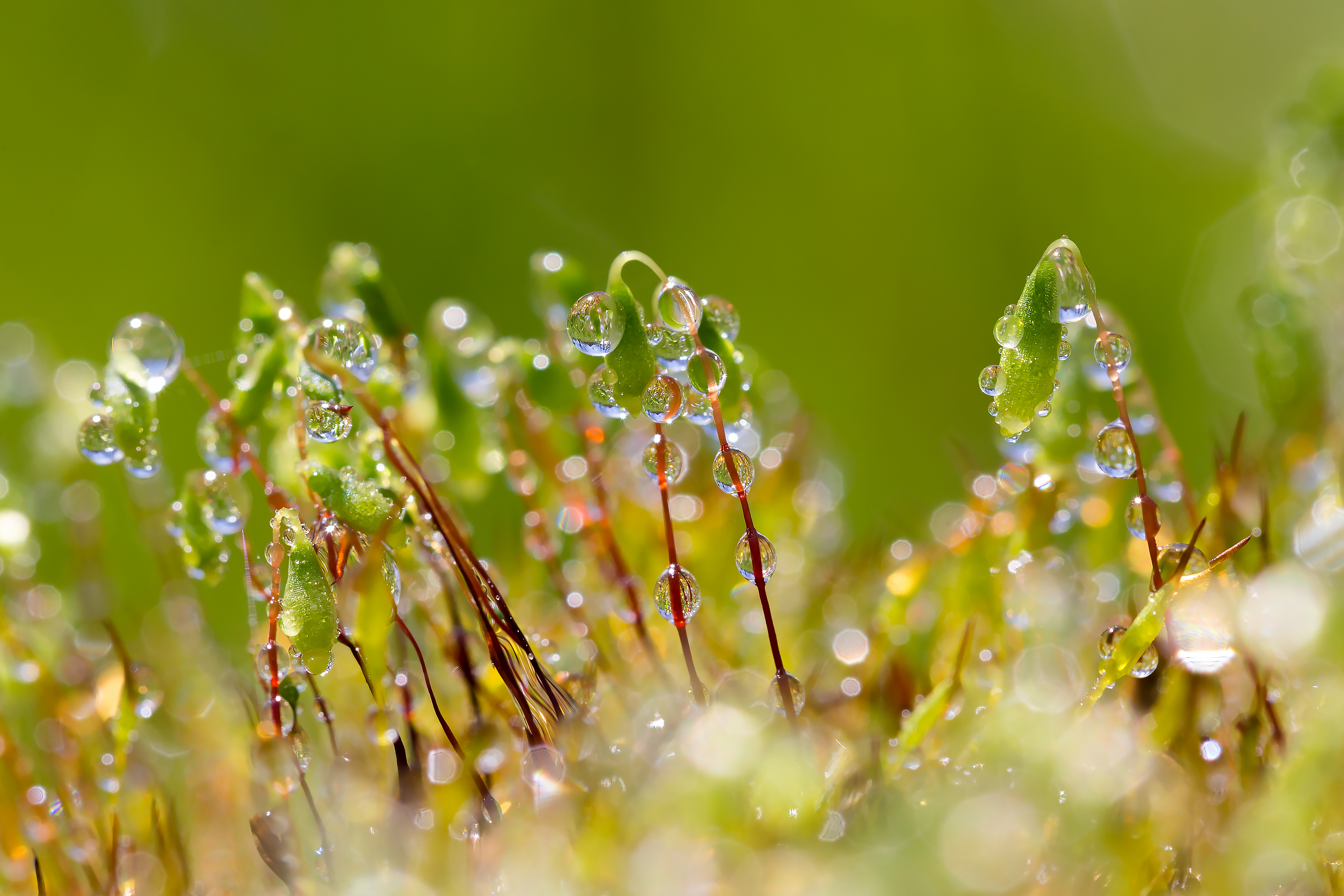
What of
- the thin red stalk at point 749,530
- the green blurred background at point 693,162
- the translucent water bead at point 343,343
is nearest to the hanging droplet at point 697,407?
the thin red stalk at point 749,530

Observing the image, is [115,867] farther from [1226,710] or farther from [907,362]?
[907,362]

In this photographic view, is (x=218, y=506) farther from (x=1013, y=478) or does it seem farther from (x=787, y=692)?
(x=1013, y=478)

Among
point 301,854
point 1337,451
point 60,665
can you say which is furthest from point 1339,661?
point 60,665

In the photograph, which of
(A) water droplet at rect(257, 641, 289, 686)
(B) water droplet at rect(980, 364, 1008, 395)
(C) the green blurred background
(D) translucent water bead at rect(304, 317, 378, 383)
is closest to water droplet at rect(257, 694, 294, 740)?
(A) water droplet at rect(257, 641, 289, 686)

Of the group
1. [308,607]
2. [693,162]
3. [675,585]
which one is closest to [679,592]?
[675,585]

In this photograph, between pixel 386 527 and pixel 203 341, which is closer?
pixel 386 527

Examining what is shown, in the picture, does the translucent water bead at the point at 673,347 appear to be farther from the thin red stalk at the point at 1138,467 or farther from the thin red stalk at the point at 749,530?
the thin red stalk at the point at 1138,467
